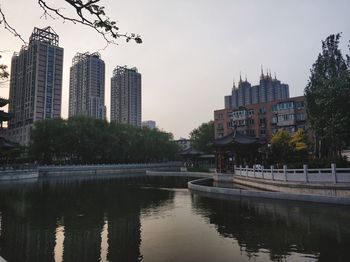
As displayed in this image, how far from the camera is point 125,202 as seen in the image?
2073 centimetres

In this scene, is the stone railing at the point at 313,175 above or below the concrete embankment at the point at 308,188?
above

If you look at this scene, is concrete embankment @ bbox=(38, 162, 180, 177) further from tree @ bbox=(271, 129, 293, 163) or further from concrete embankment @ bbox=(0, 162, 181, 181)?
tree @ bbox=(271, 129, 293, 163)

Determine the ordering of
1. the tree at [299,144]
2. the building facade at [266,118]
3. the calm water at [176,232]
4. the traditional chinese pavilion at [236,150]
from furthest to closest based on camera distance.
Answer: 1. the building facade at [266,118]
2. the tree at [299,144]
3. the traditional chinese pavilion at [236,150]
4. the calm water at [176,232]

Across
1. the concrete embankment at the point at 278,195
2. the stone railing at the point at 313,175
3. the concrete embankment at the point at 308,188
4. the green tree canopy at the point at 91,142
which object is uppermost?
the green tree canopy at the point at 91,142

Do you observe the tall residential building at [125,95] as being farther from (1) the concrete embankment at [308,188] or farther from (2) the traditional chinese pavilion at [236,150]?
(1) the concrete embankment at [308,188]

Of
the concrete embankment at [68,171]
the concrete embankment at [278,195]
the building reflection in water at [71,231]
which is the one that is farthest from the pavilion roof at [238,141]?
the concrete embankment at [68,171]

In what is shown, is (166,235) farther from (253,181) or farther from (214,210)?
(253,181)

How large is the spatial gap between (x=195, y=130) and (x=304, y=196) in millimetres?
79666

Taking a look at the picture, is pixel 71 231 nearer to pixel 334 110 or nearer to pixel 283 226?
pixel 283 226

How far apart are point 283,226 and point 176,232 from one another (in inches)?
180

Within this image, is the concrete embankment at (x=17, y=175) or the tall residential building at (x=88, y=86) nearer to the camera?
the concrete embankment at (x=17, y=175)

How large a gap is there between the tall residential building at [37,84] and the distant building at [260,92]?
2465 inches

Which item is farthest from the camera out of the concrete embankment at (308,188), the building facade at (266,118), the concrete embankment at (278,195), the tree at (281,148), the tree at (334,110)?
the building facade at (266,118)

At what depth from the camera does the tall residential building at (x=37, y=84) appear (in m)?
90.0
